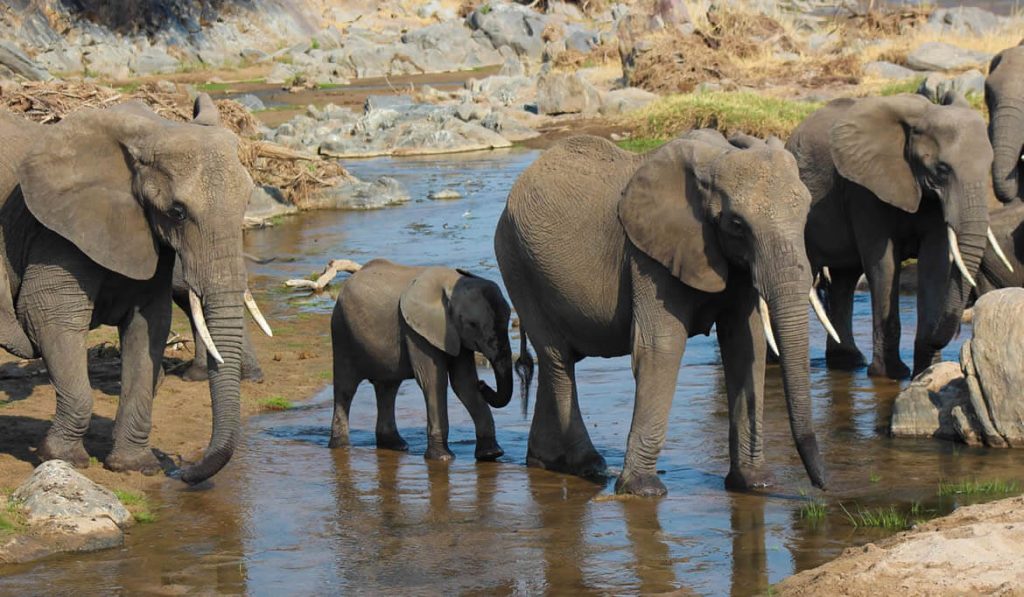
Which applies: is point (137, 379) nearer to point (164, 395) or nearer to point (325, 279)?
point (164, 395)

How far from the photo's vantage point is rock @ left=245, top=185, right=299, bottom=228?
20.3 meters

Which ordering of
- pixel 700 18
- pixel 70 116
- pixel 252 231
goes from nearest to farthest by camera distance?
pixel 70 116 → pixel 252 231 → pixel 700 18

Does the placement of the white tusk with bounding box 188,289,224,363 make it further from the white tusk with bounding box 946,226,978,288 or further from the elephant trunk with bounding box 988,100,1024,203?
the elephant trunk with bounding box 988,100,1024,203

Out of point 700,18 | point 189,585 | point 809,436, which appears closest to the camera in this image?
point 189,585

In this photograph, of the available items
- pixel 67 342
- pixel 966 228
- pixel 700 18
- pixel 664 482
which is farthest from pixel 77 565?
pixel 700 18

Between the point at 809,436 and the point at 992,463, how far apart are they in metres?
1.66

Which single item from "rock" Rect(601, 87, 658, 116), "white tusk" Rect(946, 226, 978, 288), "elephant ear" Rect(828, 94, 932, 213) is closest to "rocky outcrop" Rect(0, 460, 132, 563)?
"white tusk" Rect(946, 226, 978, 288)

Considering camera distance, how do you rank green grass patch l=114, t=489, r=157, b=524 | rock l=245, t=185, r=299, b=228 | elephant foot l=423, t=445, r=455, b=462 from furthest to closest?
rock l=245, t=185, r=299, b=228 < elephant foot l=423, t=445, r=455, b=462 < green grass patch l=114, t=489, r=157, b=524

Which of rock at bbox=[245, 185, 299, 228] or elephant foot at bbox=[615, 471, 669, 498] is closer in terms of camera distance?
elephant foot at bbox=[615, 471, 669, 498]

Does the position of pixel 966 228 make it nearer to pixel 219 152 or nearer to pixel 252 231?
pixel 219 152

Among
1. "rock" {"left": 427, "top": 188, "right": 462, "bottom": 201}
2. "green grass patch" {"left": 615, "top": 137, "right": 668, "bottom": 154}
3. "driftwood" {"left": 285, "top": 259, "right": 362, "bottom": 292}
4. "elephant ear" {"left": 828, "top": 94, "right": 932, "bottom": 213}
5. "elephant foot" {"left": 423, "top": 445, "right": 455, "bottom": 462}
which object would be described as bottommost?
"rock" {"left": 427, "top": 188, "right": 462, "bottom": 201}

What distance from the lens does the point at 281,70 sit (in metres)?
48.4

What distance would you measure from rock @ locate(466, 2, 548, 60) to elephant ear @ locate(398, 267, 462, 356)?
43.0m

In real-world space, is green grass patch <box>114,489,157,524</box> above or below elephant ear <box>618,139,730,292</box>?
below
